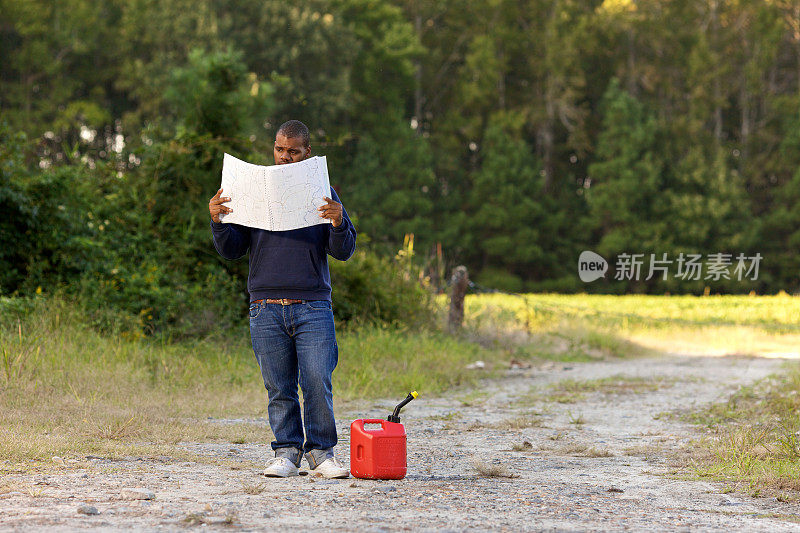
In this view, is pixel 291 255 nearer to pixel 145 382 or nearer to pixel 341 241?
pixel 341 241

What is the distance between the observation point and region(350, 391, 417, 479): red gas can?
6074 millimetres

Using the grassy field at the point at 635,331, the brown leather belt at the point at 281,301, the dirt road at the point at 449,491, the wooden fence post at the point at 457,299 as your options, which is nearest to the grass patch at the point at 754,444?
the dirt road at the point at 449,491

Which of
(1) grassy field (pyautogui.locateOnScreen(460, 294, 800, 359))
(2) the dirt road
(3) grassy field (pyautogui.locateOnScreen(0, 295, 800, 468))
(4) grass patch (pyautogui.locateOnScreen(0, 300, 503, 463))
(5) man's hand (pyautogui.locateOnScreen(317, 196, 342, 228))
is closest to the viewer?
(2) the dirt road

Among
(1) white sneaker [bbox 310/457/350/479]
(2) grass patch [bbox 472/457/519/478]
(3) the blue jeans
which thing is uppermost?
(3) the blue jeans

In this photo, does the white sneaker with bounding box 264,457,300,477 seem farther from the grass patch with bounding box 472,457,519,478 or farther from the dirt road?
the grass patch with bounding box 472,457,519,478

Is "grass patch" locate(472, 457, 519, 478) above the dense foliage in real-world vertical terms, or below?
below

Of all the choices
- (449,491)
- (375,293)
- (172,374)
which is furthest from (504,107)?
(449,491)

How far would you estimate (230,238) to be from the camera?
239 inches

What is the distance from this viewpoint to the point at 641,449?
26.5 ft

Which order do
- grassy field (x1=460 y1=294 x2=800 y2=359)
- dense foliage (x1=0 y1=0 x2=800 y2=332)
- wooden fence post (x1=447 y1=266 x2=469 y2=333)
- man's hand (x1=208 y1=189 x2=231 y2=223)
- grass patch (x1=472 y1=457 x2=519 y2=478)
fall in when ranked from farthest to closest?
dense foliage (x1=0 y1=0 x2=800 y2=332) → grassy field (x1=460 y1=294 x2=800 y2=359) → wooden fence post (x1=447 y1=266 x2=469 y2=333) → grass patch (x1=472 y1=457 x2=519 y2=478) → man's hand (x1=208 y1=189 x2=231 y2=223)

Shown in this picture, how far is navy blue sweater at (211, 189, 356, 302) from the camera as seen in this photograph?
6020 mm

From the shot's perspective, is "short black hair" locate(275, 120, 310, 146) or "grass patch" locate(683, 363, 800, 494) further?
"grass patch" locate(683, 363, 800, 494)

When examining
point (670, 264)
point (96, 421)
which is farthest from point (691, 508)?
point (670, 264)

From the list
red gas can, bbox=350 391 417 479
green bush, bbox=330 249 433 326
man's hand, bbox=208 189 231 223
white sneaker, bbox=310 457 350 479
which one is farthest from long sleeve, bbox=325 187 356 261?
green bush, bbox=330 249 433 326
